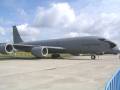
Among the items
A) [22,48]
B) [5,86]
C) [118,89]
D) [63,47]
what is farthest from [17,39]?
[118,89]

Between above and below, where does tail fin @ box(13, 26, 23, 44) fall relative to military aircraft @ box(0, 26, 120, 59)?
above

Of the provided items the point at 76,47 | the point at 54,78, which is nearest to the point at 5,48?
the point at 76,47

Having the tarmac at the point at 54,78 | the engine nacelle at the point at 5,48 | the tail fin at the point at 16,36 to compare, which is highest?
the tail fin at the point at 16,36

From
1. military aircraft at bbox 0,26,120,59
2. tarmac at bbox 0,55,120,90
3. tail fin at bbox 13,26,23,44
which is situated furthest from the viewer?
tail fin at bbox 13,26,23,44

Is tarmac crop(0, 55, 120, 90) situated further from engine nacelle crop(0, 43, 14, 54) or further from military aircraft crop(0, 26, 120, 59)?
engine nacelle crop(0, 43, 14, 54)

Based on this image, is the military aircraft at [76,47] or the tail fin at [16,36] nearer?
the military aircraft at [76,47]

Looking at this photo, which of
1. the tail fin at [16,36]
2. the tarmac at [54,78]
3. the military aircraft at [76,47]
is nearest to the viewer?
the tarmac at [54,78]

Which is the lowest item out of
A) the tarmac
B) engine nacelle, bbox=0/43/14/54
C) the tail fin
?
the tarmac

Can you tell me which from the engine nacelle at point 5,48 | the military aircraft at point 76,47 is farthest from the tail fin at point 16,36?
the engine nacelle at point 5,48

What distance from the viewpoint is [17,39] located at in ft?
152

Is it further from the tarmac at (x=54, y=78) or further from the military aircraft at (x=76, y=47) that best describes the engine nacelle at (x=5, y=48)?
the tarmac at (x=54, y=78)

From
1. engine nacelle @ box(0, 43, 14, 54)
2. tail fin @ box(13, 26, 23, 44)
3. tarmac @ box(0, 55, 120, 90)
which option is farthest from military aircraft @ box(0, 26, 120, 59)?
tarmac @ box(0, 55, 120, 90)

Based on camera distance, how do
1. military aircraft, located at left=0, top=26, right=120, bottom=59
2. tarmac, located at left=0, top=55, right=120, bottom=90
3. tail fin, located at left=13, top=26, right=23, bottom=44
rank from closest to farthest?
tarmac, located at left=0, top=55, right=120, bottom=90, military aircraft, located at left=0, top=26, right=120, bottom=59, tail fin, located at left=13, top=26, right=23, bottom=44

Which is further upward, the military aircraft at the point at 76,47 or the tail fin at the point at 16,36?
the tail fin at the point at 16,36
